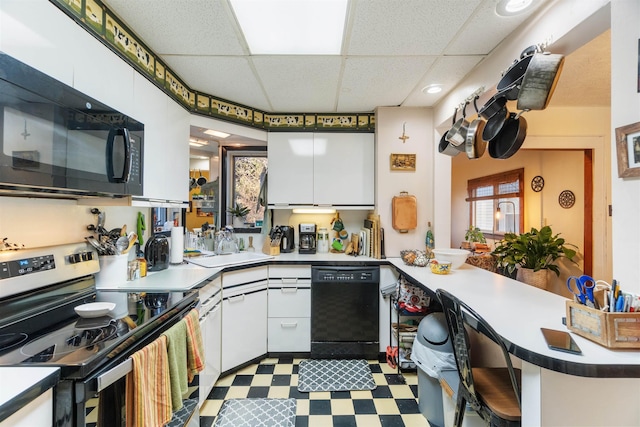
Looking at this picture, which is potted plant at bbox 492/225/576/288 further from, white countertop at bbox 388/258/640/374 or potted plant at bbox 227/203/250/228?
potted plant at bbox 227/203/250/228

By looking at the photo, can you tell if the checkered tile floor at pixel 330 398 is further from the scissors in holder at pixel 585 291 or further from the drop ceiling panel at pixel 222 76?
the drop ceiling panel at pixel 222 76

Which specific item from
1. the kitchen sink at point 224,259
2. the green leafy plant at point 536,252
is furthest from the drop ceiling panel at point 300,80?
the green leafy plant at point 536,252

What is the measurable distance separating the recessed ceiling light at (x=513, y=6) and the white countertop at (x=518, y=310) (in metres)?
1.45

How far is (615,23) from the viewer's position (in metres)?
1.03

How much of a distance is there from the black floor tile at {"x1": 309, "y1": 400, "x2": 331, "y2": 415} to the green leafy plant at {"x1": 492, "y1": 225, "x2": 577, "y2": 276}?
8.08 ft

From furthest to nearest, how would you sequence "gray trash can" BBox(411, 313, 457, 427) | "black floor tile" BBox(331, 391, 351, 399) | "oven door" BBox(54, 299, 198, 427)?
"black floor tile" BBox(331, 391, 351, 399) < "gray trash can" BBox(411, 313, 457, 427) < "oven door" BBox(54, 299, 198, 427)

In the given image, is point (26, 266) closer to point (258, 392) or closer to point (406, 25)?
point (258, 392)

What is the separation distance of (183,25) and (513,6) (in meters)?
1.73

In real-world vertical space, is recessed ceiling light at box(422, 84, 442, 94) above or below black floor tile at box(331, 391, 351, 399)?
above

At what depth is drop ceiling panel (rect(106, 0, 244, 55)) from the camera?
1.43 metres

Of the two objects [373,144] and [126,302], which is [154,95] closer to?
[126,302]

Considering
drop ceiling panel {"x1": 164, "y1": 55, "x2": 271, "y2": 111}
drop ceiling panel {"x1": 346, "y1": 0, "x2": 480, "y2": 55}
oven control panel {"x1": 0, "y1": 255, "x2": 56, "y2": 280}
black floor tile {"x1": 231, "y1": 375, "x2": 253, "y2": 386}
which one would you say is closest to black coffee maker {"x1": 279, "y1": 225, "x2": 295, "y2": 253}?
black floor tile {"x1": 231, "y1": 375, "x2": 253, "y2": 386}

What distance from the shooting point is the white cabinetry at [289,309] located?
257cm

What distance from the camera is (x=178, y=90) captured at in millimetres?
2186
